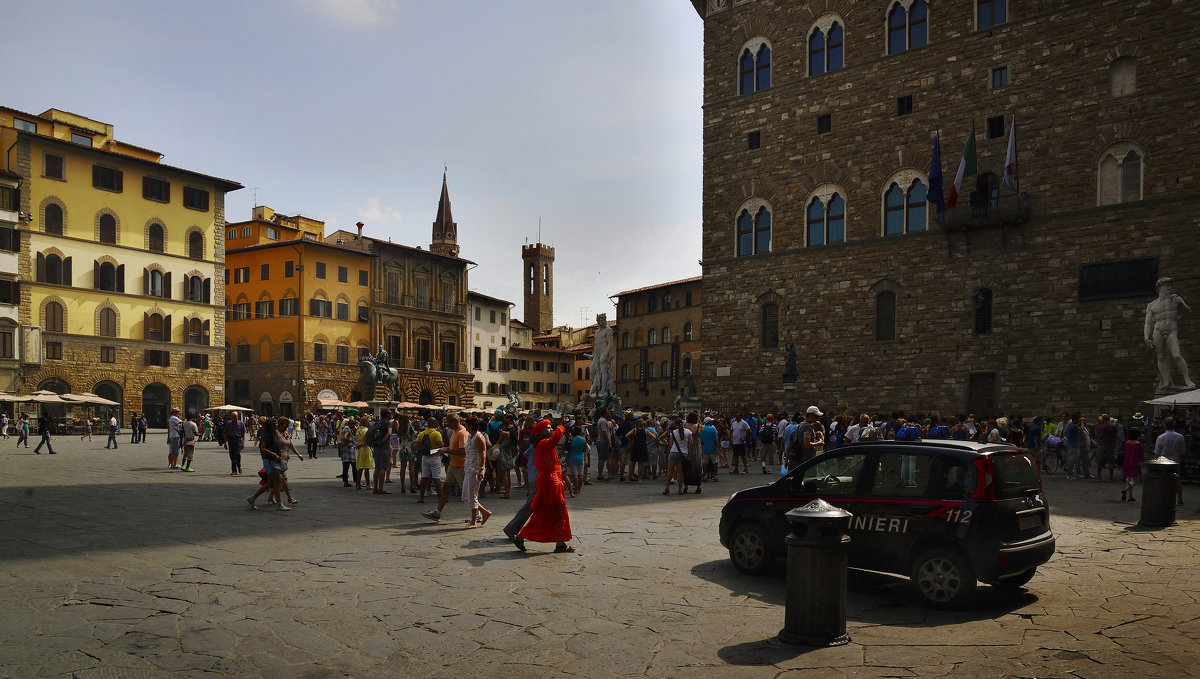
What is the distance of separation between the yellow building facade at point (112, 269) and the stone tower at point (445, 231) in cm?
3821

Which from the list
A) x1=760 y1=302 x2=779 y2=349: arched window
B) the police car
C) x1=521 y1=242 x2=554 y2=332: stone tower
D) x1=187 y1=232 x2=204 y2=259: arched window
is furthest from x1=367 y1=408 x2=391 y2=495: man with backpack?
x1=521 y1=242 x2=554 y2=332: stone tower

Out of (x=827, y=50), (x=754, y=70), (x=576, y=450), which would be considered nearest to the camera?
(x=576, y=450)

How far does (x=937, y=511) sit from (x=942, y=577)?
54 cm

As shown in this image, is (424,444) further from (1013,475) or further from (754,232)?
(754,232)

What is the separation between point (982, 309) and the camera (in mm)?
26281

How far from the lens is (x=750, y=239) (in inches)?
1250

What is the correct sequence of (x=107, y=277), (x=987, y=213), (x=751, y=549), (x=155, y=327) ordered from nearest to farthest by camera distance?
(x=751, y=549)
(x=987, y=213)
(x=107, y=277)
(x=155, y=327)

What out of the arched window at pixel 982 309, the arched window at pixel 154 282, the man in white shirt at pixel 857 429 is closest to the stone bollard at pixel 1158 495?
the man in white shirt at pixel 857 429

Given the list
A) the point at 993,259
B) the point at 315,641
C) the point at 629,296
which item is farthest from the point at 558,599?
the point at 629,296

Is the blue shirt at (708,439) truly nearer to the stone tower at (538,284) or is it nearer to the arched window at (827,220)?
the arched window at (827,220)

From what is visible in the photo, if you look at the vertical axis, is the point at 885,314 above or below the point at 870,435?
above

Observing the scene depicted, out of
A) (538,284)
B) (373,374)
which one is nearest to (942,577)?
(373,374)

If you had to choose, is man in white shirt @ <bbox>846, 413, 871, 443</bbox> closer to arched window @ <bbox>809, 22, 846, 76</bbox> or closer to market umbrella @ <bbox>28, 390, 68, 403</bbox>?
arched window @ <bbox>809, 22, 846, 76</bbox>

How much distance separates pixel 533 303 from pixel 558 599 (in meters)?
90.5
